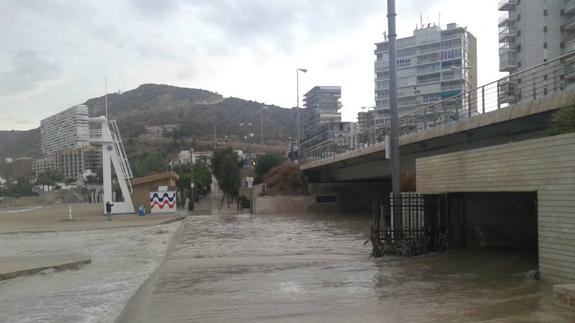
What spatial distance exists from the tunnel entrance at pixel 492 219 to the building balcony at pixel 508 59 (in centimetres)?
6638

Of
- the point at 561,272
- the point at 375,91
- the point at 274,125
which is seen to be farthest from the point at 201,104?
the point at 561,272

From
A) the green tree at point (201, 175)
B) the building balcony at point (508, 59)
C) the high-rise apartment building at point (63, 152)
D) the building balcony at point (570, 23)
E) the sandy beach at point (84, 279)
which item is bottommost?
the sandy beach at point (84, 279)

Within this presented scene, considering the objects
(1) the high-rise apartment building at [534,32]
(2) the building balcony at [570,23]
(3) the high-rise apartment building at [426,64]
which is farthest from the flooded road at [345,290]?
(3) the high-rise apartment building at [426,64]

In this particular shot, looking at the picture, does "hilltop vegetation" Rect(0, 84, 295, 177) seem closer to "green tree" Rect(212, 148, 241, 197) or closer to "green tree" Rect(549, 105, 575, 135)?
"green tree" Rect(212, 148, 241, 197)

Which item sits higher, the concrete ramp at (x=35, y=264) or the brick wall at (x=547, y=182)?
the brick wall at (x=547, y=182)

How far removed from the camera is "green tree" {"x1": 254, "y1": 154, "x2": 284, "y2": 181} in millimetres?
77438

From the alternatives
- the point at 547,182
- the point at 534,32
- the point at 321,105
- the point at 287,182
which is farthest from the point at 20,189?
the point at 547,182

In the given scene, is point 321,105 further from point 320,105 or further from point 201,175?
point 201,175

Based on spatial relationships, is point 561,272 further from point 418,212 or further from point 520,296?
point 418,212

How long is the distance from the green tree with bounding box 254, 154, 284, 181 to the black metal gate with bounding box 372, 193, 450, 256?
198ft

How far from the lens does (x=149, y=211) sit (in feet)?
168

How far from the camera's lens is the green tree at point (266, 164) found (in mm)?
77438

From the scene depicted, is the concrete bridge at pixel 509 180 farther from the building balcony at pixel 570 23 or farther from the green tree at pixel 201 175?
the green tree at pixel 201 175

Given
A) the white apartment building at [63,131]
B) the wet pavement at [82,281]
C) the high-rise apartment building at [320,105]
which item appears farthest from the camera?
the high-rise apartment building at [320,105]
